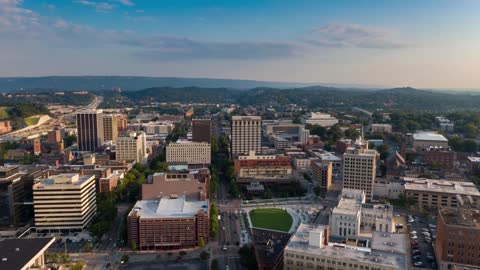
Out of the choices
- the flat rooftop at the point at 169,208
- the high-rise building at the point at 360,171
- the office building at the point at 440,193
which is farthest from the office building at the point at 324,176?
the flat rooftop at the point at 169,208

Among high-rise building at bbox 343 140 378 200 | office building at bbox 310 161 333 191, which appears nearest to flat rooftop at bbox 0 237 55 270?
office building at bbox 310 161 333 191

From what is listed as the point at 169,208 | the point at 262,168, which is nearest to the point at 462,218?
the point at 169,208

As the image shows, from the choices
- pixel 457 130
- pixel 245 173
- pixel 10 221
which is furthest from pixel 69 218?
pixel 457 130

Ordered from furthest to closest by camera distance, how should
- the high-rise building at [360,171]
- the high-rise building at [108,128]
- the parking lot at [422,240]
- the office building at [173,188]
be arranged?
the high-rise building at [108,128], the high-rise building at [360,171], the office building at [173,188], the parking lot at [422,240]

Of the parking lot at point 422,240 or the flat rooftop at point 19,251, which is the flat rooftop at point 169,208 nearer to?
the flat rooftop at point 19,251

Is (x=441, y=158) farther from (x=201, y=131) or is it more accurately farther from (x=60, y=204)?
(x=60, y=204)

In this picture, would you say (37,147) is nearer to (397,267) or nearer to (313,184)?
(313,184)
